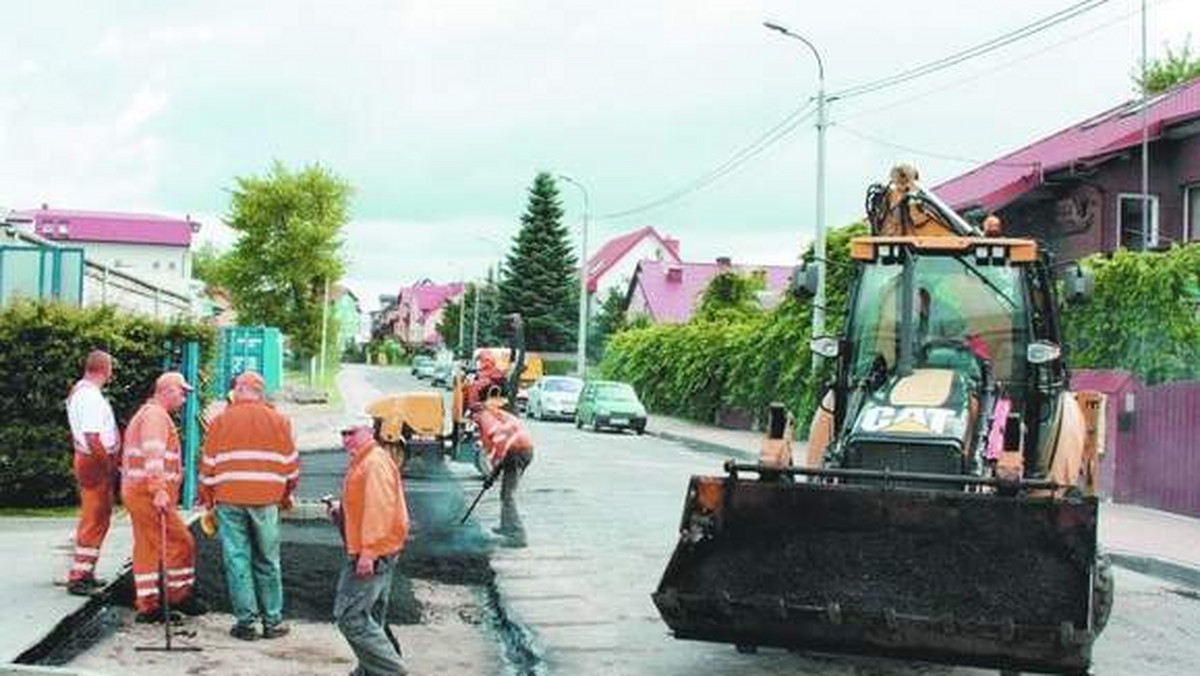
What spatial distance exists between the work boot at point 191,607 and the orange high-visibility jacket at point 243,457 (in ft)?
2.84

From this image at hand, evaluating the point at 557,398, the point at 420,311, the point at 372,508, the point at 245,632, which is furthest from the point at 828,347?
the point at 420,311

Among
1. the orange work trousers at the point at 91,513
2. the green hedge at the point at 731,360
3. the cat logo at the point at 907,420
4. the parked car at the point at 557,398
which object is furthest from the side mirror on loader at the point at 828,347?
the parked car at the point at 557,398

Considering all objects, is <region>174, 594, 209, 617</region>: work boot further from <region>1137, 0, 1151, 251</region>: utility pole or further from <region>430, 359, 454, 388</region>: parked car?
<region>430, 359, 454, 388</region>: parked car

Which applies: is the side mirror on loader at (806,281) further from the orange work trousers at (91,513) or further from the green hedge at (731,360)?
the green hedge at (731,360)

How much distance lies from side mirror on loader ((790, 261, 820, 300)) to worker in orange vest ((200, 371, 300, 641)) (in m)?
3.76

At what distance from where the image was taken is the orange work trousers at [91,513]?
396 inches

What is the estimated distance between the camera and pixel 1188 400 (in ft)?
61.3

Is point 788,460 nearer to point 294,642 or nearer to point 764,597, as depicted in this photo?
point 764,597

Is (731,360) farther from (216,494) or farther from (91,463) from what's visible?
(216,494)

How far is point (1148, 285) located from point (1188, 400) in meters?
3.26

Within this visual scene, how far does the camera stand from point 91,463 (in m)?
10.1

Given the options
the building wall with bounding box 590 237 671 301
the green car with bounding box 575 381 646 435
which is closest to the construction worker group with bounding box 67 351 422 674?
the green car with bounding box 575 381 646 435

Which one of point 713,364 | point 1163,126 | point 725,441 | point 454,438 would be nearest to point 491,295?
point 713,364

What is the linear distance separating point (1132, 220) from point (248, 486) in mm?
26637
